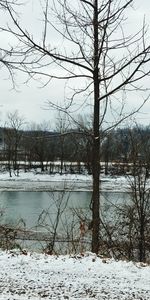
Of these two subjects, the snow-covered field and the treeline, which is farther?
the treeline

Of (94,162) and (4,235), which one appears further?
(4,235)

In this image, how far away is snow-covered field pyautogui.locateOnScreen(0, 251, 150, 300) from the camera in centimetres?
540

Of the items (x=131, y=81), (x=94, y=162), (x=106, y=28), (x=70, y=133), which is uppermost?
(x=106, y=28)

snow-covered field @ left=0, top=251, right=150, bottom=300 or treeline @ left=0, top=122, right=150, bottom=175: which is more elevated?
treeline @ left=0, top=122, right=150, bottom=175

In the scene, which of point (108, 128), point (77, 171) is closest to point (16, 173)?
point (77, 171)

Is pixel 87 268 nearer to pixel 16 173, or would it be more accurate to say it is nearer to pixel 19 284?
pixel 19 284

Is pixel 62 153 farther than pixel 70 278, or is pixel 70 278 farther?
pixel 62 153

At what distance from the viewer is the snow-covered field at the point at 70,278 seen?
540 cm

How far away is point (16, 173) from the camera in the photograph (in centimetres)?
A: 6644

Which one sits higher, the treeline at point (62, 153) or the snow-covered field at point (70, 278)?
the treeline at point (62, 153)

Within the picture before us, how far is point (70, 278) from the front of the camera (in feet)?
19.7

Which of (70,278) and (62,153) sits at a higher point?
(62,153)

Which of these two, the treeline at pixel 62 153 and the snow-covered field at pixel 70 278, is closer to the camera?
the snow-covered field at pixel 70 278

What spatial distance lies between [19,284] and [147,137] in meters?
7.87
